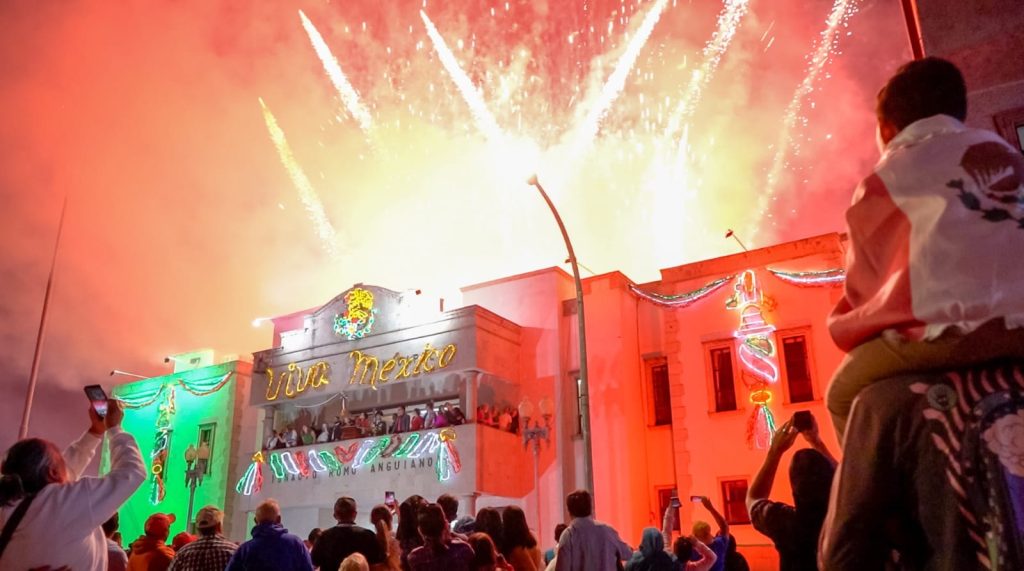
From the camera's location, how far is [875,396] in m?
Answer: 2.11

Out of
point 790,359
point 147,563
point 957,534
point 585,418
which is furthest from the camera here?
point 790,359

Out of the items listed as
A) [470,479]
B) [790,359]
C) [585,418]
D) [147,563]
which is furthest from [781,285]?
[147,563]

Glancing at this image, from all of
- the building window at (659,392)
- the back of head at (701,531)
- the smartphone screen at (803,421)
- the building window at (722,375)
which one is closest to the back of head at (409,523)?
the back of head at (701,531)

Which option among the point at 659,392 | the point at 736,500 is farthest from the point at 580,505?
the point at 659,392

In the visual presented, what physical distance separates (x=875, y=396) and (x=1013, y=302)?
1.35 feet

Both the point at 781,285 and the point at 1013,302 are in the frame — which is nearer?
the point at 1013,302

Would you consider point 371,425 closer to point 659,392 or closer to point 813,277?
point 659,392

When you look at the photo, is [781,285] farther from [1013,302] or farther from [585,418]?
[1013,302]

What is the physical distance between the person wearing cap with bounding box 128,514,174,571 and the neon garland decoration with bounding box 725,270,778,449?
1484cm

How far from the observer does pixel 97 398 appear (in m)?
5.02

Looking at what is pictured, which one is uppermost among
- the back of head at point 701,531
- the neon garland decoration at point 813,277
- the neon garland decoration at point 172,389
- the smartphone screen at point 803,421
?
the neon garland decoration at point 813,277

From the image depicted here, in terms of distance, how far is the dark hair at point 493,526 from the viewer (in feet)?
26.9

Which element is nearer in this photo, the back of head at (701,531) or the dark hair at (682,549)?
the dark hair at (682,549)

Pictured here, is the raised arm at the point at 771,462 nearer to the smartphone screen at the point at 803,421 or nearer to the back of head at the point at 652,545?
the smartphone screen at the point at 803,421
